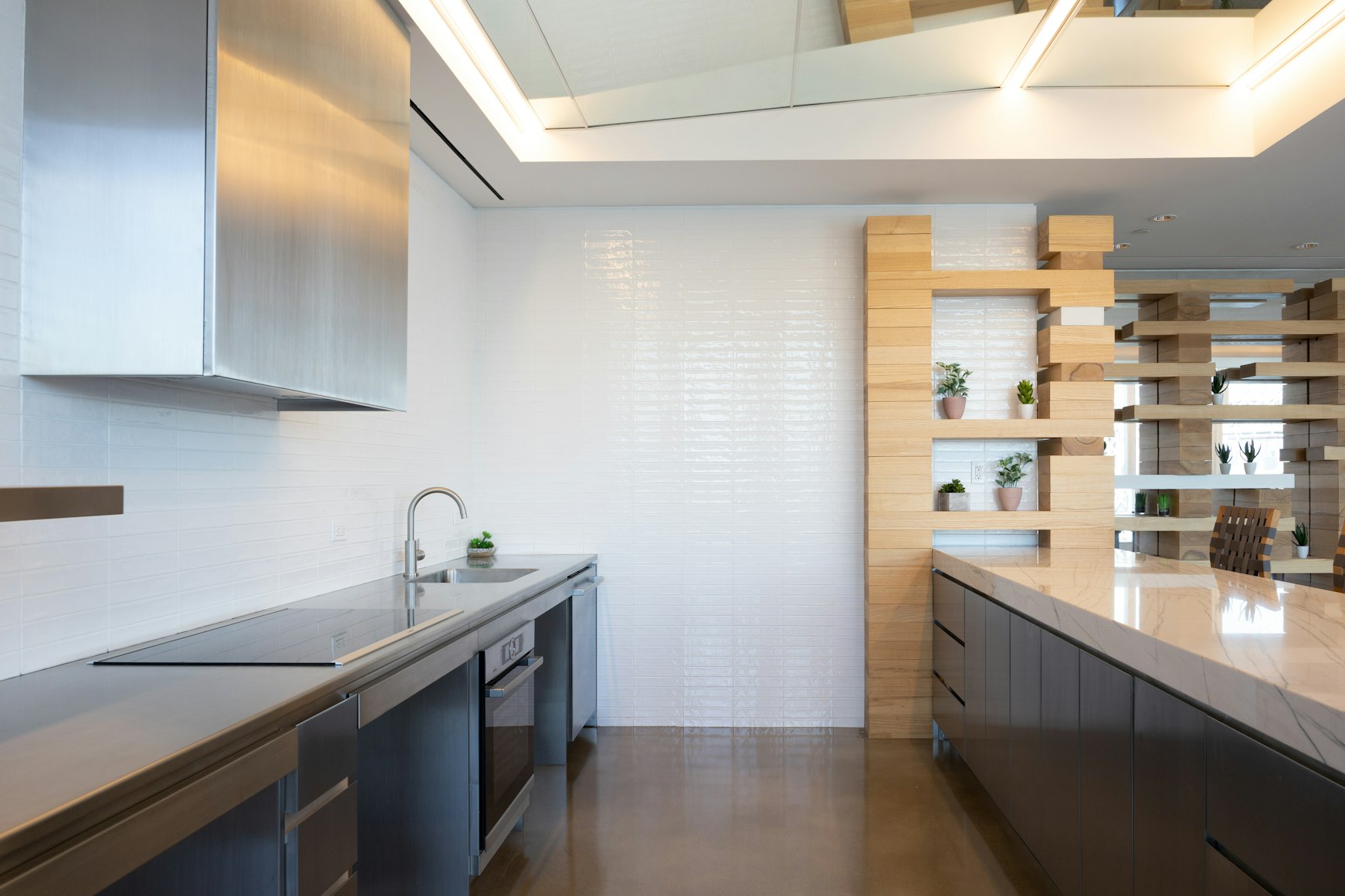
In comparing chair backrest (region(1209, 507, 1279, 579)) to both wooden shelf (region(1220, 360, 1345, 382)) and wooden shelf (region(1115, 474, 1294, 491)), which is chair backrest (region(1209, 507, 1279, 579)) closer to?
wooden shelf (region(1115, 474, 1294, 491))

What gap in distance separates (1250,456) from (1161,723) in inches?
208

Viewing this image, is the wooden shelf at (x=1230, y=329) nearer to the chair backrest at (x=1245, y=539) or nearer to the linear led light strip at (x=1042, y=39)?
the chair backrest at (x=1245, y=539)

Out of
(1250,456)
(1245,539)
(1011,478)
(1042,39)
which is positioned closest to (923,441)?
(1011,478)

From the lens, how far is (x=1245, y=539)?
3889 millimetres

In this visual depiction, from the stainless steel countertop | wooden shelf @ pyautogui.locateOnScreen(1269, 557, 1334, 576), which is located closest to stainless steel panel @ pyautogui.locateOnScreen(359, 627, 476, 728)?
the stainless steel countertop

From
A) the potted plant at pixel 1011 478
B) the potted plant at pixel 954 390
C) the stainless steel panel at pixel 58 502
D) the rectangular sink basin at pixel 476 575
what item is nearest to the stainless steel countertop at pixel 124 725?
the stainless steel panel at pixel 58 502

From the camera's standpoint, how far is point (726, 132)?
387 centimetres

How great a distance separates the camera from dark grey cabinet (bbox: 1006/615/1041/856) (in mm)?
2602

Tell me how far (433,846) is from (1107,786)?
179 cm

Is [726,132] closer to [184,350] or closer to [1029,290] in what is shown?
[1029,290]

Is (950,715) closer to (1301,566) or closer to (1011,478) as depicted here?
(1011,478)

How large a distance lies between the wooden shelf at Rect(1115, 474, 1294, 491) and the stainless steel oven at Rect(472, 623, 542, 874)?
424 cm

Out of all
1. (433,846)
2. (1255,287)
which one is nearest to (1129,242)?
(1255,287)

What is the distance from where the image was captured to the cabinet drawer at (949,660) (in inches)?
142
